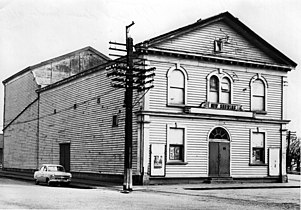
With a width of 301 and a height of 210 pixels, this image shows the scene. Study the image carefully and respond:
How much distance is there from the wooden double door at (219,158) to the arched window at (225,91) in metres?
2.53

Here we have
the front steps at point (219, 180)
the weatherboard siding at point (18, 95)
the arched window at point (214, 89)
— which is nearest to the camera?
the front steps at point (219, 180)

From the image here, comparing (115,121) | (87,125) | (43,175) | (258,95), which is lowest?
(43,175)

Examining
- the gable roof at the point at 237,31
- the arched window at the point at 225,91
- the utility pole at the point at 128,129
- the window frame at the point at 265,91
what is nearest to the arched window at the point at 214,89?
the arched window at the point at 225,91

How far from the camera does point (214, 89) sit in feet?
107

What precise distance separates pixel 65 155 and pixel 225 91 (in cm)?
1351

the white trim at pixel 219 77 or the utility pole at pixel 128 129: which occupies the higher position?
the white trim at pixel 219 77

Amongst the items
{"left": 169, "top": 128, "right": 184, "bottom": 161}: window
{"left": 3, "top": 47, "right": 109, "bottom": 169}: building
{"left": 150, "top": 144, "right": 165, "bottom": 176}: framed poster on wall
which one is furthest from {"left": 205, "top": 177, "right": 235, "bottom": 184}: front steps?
{"left": 3, "top": 47, "right": 109, "bottom": 169}: building

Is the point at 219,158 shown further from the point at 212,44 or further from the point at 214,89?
the point at 212,44

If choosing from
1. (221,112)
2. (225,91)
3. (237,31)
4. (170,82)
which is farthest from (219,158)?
(237,31)

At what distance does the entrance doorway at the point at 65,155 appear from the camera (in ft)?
129

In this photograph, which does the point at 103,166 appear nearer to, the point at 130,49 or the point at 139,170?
the point at 139,170

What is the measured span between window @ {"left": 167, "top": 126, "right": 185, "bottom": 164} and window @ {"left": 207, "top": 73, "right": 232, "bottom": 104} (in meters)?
2.93

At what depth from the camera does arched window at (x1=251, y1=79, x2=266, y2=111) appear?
34094mm

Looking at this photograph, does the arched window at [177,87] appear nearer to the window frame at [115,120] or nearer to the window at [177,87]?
the window at [177,87]
